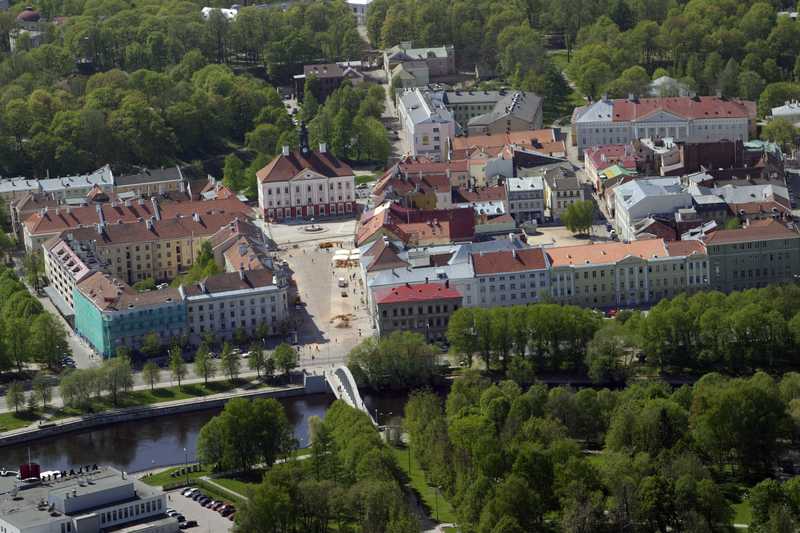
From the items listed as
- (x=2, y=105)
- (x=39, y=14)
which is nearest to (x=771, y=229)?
(x=2, y=105)

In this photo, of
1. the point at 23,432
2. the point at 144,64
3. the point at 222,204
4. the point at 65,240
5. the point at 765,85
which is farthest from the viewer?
the point at 144,64

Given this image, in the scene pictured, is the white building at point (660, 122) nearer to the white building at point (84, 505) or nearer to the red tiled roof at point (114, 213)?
the red tiled roof at point (114, 213)

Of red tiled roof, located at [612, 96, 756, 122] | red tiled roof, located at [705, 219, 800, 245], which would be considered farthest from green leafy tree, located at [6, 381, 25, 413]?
red tiled roof, located at [612, 96, 756, 122]

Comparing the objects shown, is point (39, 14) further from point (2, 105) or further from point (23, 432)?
point (23, 432)

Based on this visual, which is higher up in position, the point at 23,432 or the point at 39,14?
the point at 39,14

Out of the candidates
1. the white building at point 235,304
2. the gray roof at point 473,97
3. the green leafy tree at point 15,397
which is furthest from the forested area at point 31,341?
the gray roof at point 473,97

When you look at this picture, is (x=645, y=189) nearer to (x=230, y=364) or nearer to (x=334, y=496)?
(x=230, y=364)
